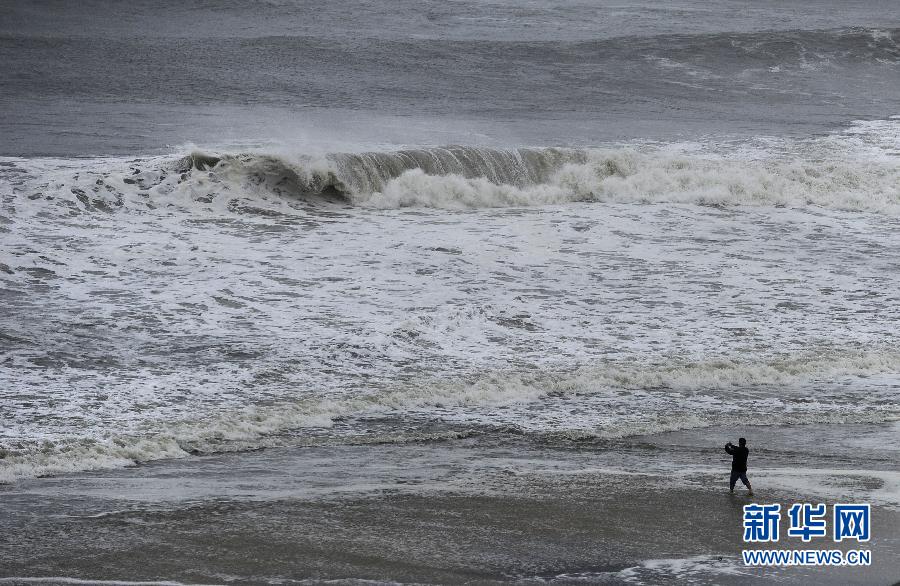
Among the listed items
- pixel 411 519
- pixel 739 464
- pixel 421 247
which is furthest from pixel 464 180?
pixel 411 519

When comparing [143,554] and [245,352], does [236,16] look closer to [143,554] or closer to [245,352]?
[245,352]

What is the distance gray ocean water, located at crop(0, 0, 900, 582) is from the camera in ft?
39.6

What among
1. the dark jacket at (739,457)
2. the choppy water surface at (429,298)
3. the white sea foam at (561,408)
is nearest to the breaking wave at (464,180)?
the choppy water surface at (429,298)

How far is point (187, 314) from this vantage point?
1541 cm

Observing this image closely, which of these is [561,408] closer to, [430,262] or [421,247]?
[430,262]

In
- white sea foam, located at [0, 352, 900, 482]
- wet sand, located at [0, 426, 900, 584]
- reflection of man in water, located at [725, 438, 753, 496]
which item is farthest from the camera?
white sea foam, located at [0, 352, 900, 482]

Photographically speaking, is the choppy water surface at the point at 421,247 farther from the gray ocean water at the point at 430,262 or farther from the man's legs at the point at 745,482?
the man's legs at the point at 745,482

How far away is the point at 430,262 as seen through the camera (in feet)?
60.9

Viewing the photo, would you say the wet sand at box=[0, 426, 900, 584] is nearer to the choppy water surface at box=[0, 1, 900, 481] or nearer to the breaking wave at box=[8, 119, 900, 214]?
the choppy water surface at box=[0, 1, 900, 481]

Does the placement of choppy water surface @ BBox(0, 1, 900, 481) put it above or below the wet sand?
above

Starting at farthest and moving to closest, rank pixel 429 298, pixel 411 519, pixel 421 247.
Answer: pixel 421 247 → pixel 429 298 → pixel 411 519

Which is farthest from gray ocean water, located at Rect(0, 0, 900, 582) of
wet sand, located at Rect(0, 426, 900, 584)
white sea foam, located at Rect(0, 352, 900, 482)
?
wet sand, located at Rect(0, 426, 900, 584)

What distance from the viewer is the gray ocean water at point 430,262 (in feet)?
39.6

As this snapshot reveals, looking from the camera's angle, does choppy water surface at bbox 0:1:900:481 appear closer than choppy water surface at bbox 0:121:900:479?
No
